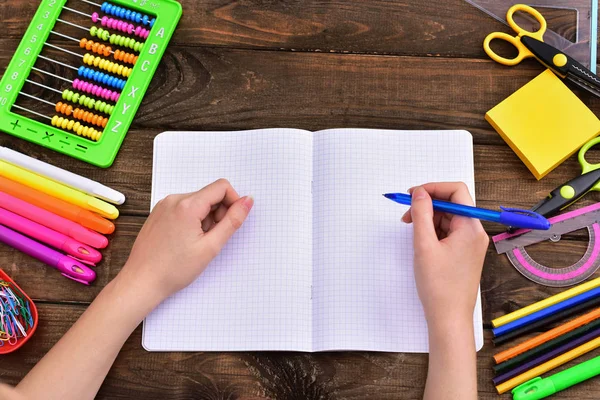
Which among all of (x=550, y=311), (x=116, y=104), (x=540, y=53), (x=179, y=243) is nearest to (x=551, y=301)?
(x=550, y=311)

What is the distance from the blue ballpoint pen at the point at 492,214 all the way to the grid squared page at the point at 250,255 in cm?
15

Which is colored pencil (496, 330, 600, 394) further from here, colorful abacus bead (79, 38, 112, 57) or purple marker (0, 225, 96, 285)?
colorful abacus bead (79, 38, 112, 57)

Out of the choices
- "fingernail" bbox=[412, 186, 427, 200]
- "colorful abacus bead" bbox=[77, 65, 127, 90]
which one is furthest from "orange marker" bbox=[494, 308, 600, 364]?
"colorful abacus bead" bbox=[77, 65, 127, 90]

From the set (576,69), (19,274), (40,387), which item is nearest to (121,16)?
(19,274)

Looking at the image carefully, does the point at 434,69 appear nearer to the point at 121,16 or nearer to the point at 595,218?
the point at 595,218

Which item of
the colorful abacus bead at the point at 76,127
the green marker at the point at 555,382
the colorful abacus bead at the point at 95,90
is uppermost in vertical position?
the colorful abacus bead at the point at 95,90

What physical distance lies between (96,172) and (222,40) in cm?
30

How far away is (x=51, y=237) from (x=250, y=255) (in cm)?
30

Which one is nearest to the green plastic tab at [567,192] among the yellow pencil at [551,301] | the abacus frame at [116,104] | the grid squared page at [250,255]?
the yellow pencil at [551,301]

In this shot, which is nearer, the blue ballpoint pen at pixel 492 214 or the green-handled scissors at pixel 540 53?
the blue ballpoint pen at pixel 492 214

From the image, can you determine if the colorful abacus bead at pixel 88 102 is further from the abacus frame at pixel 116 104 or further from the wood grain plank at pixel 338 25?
the wood grain plank at pixel 338 25

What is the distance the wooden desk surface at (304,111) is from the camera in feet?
2.76

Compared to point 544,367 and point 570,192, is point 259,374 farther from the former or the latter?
point 570,192

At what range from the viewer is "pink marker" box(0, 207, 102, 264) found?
86 centimetres
